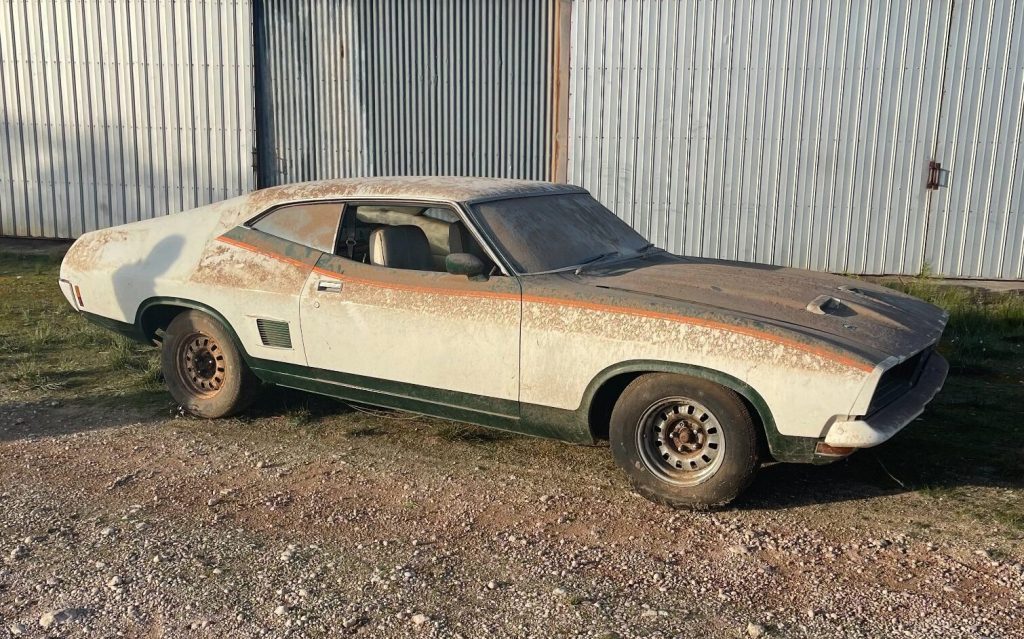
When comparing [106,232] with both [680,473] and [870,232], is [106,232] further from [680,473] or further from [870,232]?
[870,232]

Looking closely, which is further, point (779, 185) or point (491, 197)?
point (779, 185)

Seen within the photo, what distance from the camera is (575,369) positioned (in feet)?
15.2

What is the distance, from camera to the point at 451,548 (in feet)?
13.5

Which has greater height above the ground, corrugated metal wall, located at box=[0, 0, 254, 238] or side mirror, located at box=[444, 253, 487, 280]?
corrugated metal wall, located at box=[0, 0, 254, 238]

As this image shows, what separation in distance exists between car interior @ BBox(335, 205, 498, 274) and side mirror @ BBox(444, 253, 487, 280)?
26cm

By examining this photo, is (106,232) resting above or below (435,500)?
above

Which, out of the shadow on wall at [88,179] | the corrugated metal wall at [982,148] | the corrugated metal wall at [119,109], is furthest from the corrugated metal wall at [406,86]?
the corrugated metal wall at [982,148]

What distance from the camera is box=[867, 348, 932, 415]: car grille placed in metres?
4.30

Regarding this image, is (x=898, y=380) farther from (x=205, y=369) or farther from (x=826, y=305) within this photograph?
(x=205, y=369)

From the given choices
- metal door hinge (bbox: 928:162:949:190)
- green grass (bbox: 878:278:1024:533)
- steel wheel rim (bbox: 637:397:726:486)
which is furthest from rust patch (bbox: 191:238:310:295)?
metal door hinge (bbox: 928:162:949:190)

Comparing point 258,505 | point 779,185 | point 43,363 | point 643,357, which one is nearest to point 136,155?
point 43,363

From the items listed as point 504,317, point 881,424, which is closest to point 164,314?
point 504,317

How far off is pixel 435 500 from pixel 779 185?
25.2 feet

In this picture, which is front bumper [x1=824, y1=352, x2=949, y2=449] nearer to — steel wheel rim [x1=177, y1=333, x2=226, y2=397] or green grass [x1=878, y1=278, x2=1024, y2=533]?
green grass [x1=878, y1=278, x2=1024, y2=533]
